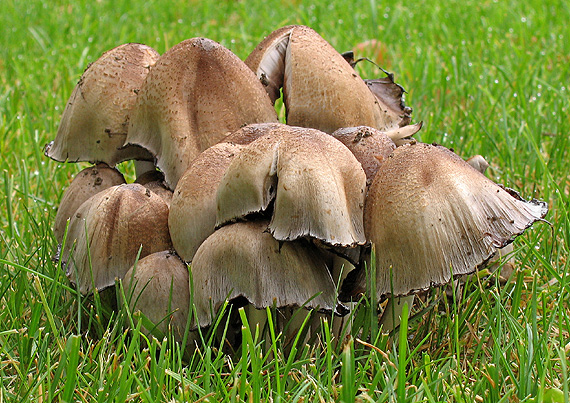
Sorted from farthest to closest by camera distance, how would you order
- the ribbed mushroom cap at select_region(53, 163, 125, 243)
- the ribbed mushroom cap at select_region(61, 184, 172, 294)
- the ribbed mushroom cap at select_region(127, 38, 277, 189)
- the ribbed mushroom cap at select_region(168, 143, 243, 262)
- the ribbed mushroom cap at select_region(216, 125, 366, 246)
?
the ribbed mushroom cap at select_region(53, 163, 125, 243) → the ribbed mushroom cap at select_region(127, 38, 277, 189) → the ribbed mushroom cap at select_region(61, 184, 172, 294) → the ribbed mushroom cap at select_region(168, 143, 243, 262) → the ribbed mushroom cap at select_region(216, 125, 366, 246)

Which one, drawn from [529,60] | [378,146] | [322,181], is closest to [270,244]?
[322,181]

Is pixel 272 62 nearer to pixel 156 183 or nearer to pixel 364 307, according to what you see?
pixel 156 183

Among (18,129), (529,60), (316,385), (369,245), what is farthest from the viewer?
(529,60)

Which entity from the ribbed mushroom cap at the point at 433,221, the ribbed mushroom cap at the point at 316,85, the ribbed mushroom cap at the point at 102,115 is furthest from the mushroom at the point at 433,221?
the ribbed mushroom cap at the point at 102,115

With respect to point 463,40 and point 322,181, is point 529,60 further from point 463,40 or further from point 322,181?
point 322,181

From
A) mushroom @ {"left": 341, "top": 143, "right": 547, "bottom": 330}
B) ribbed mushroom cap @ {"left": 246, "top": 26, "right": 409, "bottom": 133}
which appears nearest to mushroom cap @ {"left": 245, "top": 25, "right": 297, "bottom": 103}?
ribbed mushroom cap @ {"left": 246, "top": 26, "right": 409, "bottom": 133}

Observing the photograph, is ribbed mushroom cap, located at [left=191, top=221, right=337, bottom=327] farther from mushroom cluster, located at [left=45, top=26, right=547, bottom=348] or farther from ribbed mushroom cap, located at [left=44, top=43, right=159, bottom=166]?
ribbed mushroom cap, located at [left=44, top=43, right=159, bottom=166]
